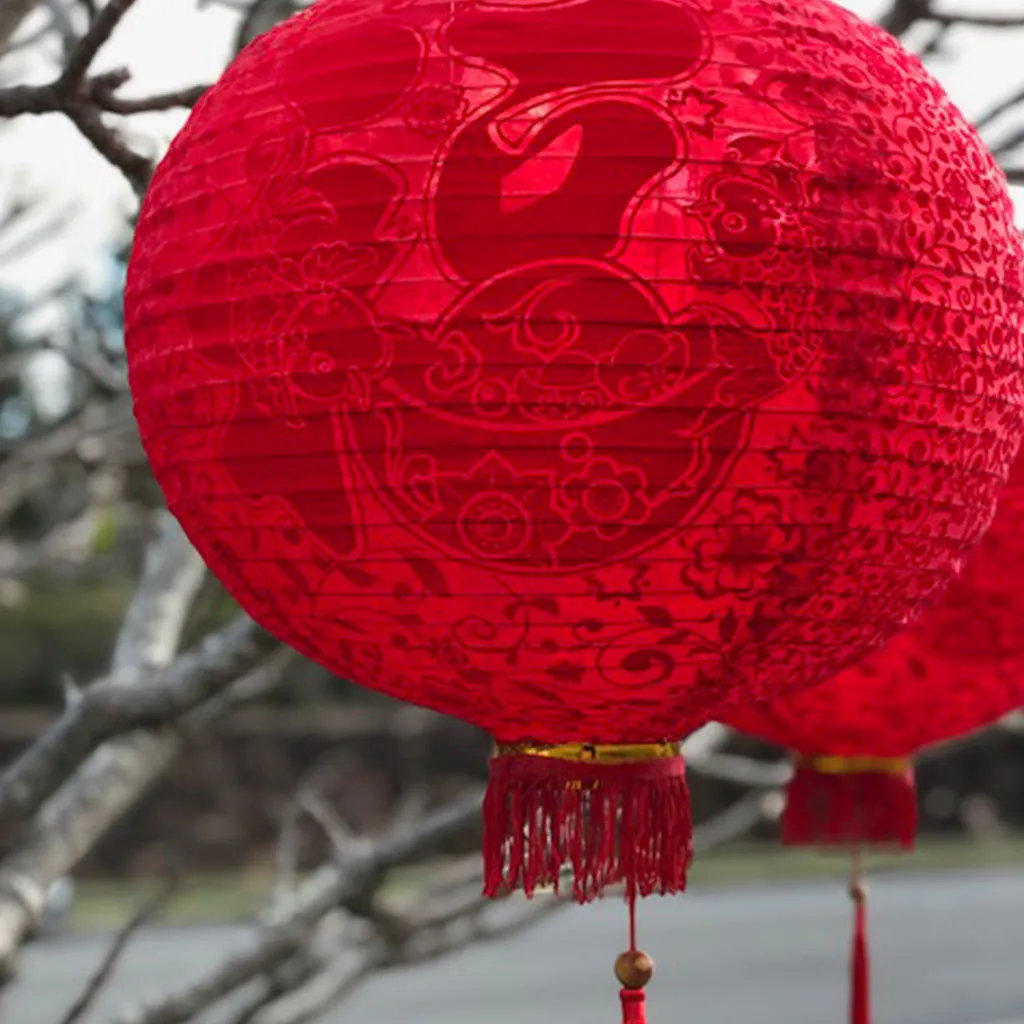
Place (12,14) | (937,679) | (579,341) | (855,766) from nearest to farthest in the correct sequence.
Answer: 1. (579,341)
2. (12,14)
3. (937,679)
4. (855,766)

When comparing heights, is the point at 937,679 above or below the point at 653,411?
below

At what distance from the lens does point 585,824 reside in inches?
48.1

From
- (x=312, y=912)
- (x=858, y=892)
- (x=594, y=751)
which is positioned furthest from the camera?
(x=312, y=912)

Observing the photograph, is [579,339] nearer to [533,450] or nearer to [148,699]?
[533,450]

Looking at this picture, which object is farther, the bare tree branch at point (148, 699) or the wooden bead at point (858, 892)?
the wooden bead at point (858, 892)

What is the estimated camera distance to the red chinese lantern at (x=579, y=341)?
104cm

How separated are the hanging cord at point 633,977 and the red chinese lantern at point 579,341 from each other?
15cm

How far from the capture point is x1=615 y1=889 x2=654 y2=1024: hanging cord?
1229 mm

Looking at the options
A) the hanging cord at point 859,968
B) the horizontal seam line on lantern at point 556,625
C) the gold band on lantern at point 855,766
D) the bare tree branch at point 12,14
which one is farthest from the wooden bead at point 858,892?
the bare tree branch at point 12,14

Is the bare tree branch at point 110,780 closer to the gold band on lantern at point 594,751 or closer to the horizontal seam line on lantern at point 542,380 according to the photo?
the gold band on lantern at point 594,751

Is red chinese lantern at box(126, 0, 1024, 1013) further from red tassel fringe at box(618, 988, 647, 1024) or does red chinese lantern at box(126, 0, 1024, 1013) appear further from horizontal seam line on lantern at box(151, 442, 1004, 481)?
red tassel fringe at box(618, 988, 647, 1024)

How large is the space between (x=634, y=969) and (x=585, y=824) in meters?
0.10

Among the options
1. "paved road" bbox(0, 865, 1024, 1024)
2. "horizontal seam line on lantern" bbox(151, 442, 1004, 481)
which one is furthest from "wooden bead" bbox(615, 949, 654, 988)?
"paved road" bbox(0, 865, 1024, 1024)

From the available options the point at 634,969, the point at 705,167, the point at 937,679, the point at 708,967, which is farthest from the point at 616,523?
the point at 708,967
